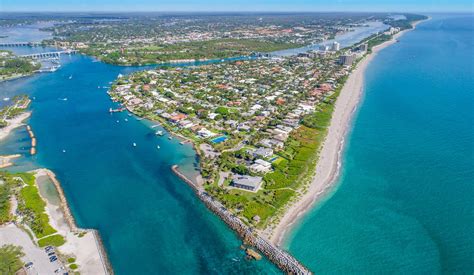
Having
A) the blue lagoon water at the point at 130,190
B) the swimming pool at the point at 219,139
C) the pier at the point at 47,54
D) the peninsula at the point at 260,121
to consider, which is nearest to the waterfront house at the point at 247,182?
the peninsula at the point at 260,121

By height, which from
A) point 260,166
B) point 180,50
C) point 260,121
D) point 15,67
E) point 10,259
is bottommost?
point 10,259

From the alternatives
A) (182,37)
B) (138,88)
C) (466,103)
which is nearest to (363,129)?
(466,103)

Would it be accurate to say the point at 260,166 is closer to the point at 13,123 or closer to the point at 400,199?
the point at 400,199

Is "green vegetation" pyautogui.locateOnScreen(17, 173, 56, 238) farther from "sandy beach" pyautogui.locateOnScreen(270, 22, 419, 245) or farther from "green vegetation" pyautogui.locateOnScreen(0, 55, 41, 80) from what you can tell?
"green vegetation" pyautogui.locateOnScreen(0, 55, 41, 80)

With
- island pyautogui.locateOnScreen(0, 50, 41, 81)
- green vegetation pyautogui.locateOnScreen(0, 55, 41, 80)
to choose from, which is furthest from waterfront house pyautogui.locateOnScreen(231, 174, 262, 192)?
green vegetation pyautogui.locateOnScreen(0, 55, 41, 80)

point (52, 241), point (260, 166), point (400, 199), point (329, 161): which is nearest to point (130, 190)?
point (52, 241)
